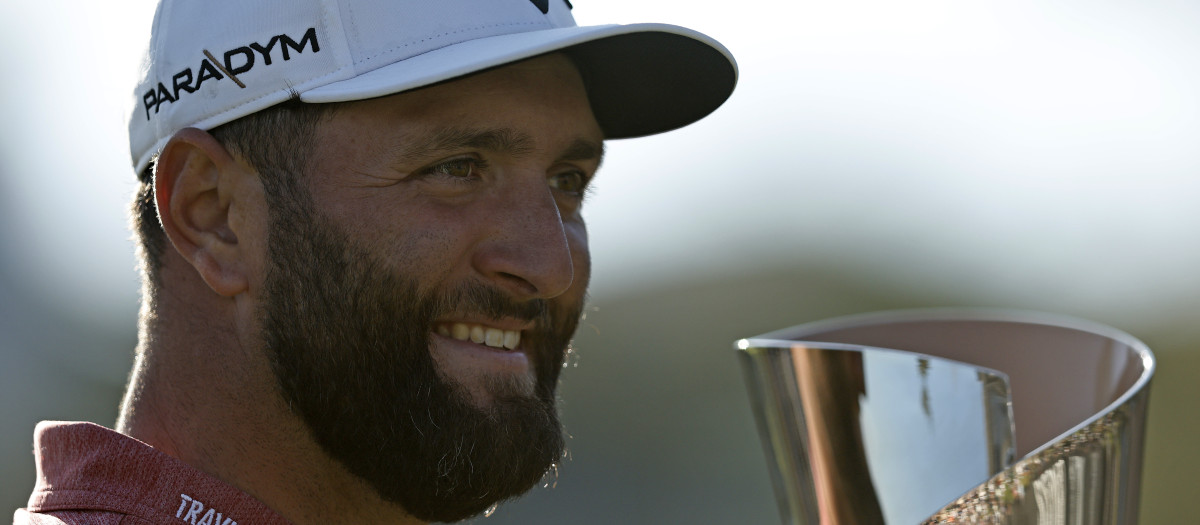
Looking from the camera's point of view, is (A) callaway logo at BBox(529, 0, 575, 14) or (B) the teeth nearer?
(B) the teeth

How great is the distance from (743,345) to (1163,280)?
23305mm

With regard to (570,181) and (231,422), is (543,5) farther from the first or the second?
(231,422)

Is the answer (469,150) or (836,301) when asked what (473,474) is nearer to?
(469,150)

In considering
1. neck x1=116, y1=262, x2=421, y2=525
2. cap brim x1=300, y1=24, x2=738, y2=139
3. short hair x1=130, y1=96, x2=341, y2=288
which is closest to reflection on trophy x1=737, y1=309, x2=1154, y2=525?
cap brim x1=300, y1=24, x2=738, y2=139

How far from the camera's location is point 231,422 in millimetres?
2156

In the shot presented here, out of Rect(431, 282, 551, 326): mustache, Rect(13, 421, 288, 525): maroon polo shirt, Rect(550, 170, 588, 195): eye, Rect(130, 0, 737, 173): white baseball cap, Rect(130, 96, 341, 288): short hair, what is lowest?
Rect(13, 421, 288, 525): maroon polo shirt

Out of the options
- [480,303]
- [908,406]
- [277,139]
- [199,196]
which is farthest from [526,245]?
[908,406]

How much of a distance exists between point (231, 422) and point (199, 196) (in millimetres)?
411

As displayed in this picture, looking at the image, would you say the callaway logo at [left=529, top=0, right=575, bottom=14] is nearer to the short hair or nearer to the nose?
the nose

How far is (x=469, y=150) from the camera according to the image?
2219 mm

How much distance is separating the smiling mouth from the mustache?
31 millimetres

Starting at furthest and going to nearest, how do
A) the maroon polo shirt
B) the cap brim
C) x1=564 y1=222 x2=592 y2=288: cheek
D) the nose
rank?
x1=564 y1=222 x2=592 y2=288: cheek
the nose
the cap brim
the maroon polo shirt

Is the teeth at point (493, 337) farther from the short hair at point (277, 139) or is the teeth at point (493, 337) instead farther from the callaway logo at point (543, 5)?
the callaway logo at point (543, 5)

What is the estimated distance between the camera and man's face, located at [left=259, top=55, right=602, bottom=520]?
2.17 metres
